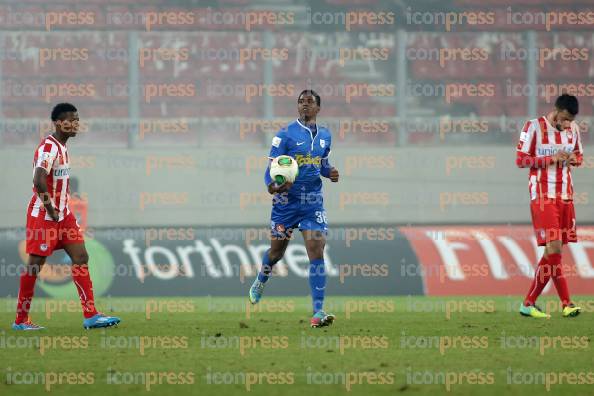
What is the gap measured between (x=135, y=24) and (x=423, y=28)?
485 centimetres

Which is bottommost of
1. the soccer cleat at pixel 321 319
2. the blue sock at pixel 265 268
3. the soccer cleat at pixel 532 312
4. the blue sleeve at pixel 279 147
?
the soccer cleat at pixel 532 312

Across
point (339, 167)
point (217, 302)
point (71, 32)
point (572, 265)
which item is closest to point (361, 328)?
point (217, 302)

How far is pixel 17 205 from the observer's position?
17250mm

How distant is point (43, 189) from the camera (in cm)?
930

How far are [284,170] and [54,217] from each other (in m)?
2.02

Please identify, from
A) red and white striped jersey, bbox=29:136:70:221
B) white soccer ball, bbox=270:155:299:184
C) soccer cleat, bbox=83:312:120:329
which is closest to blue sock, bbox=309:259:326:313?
white soccer ball, bbox=270:155:299:184

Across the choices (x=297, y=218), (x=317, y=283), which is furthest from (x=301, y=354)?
(x=297, y=218)

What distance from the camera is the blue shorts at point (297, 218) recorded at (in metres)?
10.1

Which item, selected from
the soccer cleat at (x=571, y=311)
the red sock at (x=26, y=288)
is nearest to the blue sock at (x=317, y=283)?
the red sock at (x=26, y=288)

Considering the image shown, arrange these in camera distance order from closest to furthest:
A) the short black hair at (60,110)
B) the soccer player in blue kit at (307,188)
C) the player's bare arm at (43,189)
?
1. the player's bare arm at (43,189)
2. the short black hair at (60,110)
3. the soccer player in blue kit at (307,188)

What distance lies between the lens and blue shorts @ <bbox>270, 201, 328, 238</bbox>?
10078mm

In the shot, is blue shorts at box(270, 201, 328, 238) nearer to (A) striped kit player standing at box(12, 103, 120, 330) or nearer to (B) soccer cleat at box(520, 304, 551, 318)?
(A) striped kit player standing at box(12, 103, 120, 330)

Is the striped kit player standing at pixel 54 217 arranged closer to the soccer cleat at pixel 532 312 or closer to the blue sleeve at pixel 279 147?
the blue sleeve at pixel 279 147

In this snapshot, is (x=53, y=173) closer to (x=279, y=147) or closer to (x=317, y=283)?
(x=279, y=147)
